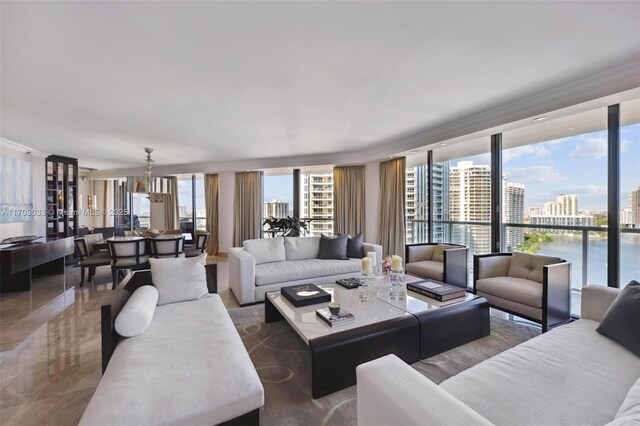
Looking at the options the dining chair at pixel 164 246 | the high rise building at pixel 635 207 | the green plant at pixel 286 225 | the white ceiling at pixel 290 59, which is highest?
the white ceiling at pixel 290 59

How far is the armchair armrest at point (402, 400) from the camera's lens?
0.88 meters

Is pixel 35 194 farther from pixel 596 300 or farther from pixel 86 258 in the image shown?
pixel 596 300

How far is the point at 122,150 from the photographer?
5.50m

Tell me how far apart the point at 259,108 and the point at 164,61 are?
47.7 inches

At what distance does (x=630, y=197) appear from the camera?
9.21 feet

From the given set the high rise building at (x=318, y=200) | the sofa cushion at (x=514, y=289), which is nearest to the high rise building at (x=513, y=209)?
the sofa cushion at (x=514, y=289)

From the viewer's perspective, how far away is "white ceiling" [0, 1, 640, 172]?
1708mm

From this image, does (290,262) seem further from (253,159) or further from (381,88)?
(253,159)

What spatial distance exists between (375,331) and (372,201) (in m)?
4.37

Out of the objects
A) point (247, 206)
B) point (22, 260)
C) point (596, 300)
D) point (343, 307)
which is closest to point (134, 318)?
point (343, 307)

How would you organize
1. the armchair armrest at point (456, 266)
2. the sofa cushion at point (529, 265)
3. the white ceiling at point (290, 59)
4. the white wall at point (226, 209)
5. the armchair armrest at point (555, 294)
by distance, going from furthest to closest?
the white wall at point (226, 209)
the armchair armrest at point (456, 266)
the sofa cushion at point (529, 265)
the armchair armrest at point (555, 294)
the white ceiling at point (290, 59)

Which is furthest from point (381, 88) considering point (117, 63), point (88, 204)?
point (88, 204)

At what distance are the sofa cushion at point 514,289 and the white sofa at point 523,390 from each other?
1020 millimetres

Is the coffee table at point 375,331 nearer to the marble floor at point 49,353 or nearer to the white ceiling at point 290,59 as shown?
the marble floor at point 49,353
